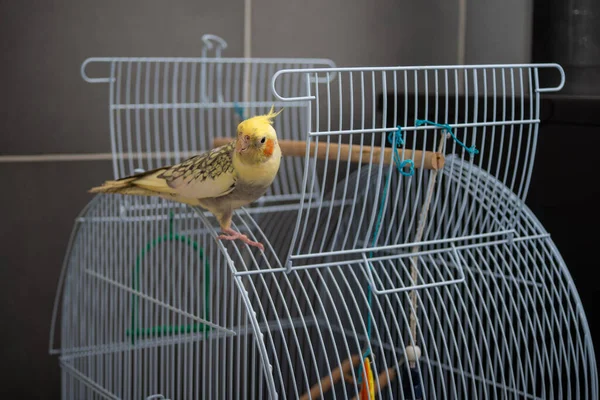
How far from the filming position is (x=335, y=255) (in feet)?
7.19

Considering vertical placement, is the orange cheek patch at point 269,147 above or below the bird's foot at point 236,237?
above

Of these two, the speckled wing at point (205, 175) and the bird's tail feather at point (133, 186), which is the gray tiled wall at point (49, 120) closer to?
the bird's tail feather at point (133, 186)

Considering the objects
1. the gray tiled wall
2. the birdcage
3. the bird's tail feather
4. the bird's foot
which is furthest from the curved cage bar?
the gray tiled wall

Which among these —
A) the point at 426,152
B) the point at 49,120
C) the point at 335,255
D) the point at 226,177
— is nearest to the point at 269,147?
the point at 226,177

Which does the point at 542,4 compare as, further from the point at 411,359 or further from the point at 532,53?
the point at 411,359

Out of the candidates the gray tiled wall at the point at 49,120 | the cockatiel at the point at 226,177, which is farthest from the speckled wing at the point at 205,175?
the gray tiled wall at the point at 49,120

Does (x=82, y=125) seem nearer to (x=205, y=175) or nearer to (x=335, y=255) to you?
(x=335, y=255)

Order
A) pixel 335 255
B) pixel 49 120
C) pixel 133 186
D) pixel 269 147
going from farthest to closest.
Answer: pixel 49 120 < pixel 335 255 < pixel 133 186 < pixel 269 147

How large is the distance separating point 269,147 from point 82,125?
3.75 ft

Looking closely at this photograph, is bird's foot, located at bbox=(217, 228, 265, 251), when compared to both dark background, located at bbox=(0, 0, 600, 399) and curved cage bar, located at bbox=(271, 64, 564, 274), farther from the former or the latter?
dark background, located at bbox=(0, 0, 600, 399)

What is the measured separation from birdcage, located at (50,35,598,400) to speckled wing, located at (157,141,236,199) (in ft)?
0.55

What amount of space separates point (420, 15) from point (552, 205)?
106 centimetres

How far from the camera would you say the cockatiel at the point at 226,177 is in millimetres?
1402

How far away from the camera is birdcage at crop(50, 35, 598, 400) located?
68.3 inches
